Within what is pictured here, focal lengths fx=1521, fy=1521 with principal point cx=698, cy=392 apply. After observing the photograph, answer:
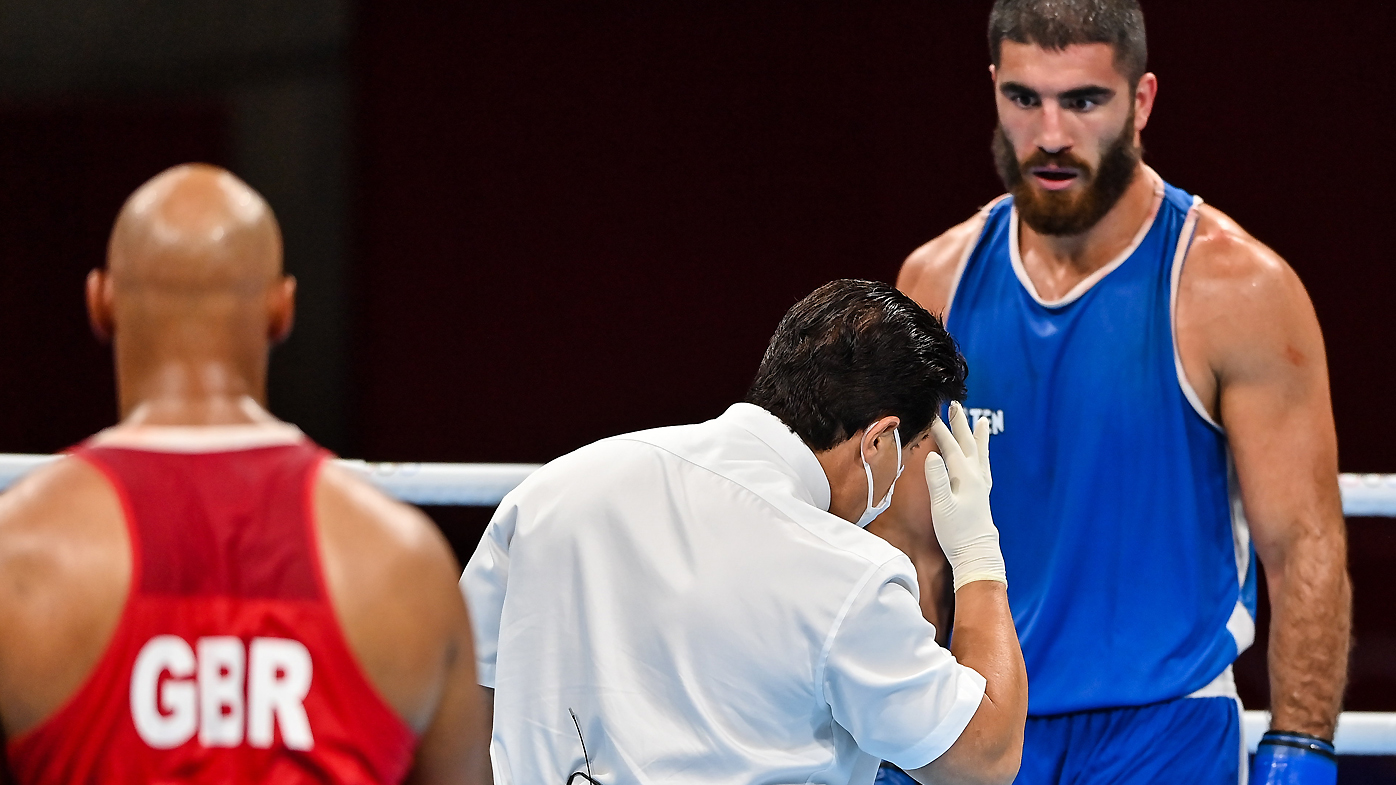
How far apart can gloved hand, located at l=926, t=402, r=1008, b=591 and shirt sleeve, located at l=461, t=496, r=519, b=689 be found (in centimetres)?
48

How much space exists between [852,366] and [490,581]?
0.44m

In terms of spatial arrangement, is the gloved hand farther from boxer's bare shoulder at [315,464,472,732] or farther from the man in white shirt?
boxer's bare shoulder at [315,464,472,732]

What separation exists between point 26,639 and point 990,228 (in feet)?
4.89

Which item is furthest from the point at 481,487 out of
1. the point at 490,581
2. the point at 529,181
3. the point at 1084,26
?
the point at 529,181

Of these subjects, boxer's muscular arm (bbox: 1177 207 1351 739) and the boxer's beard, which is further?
the boxer's beard

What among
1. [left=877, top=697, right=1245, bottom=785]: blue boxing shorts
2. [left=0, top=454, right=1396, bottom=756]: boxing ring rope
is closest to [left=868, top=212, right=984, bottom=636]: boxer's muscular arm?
[left=877, top=697, right=1245, bottom=785]: blue boxing shorts

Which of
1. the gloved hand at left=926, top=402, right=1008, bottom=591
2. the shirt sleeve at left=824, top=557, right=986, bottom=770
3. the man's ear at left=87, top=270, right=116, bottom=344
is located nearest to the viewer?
the man's ear at left=87, top=270, right=116, bottom=344

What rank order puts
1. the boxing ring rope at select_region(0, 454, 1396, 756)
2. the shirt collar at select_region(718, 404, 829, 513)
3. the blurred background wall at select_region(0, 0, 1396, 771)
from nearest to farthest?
the shirt collar at select_region(718, 404, 829, 513)
the boxing ring rope at select_region(0, 454, 1396, 756)
the blurred background wall at select_region(0, 0, 1396, 771)

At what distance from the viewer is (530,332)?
13.9 ft

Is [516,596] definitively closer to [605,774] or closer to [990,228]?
[605,774]

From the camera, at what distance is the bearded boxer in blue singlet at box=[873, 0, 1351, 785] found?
1854 mm

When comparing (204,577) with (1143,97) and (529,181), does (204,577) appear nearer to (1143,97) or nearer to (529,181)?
(1143,97)

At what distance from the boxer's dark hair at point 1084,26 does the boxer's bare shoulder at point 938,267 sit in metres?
0.28

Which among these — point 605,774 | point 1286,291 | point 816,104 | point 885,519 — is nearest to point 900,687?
point 605,774
